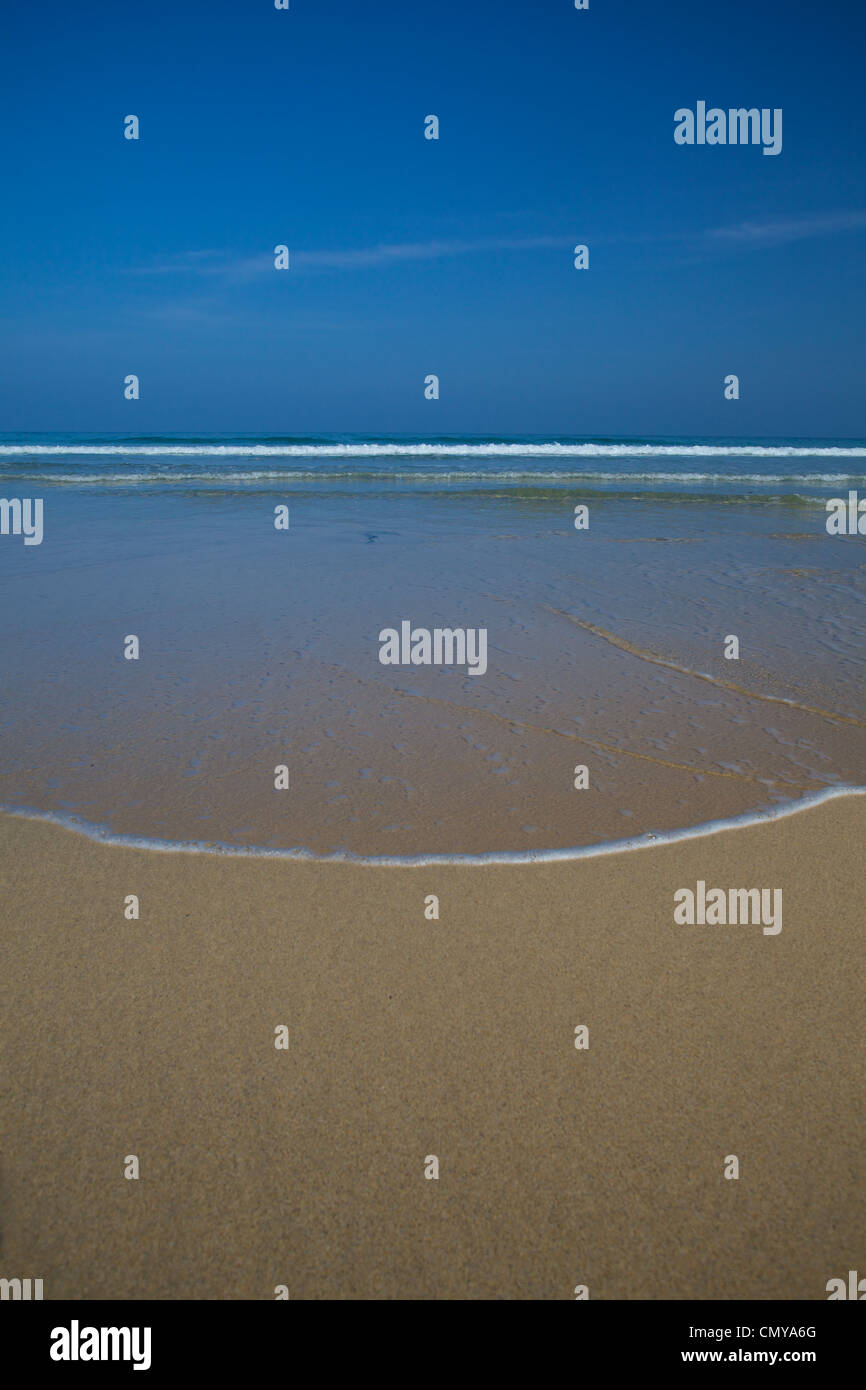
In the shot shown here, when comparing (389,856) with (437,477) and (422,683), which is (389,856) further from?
(437,477)

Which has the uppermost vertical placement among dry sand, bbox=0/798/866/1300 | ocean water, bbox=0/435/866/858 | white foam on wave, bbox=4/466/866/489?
white foam on wave, bbox=4/466/866/489

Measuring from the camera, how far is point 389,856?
9.61ft

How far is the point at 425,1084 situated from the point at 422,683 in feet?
10.0

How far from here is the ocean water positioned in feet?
10.8

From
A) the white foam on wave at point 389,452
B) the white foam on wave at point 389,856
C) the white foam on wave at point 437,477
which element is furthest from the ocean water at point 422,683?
the white foam on wave at point 389,452

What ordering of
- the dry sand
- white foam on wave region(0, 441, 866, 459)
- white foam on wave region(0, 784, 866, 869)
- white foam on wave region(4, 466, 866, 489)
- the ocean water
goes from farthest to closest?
white foam on wave region(0, 441, 866, 459), white foam on wave region(4, 466, 866, 489), the ocean water, white foam on wave region(0, 784, 866, 869), the dry sand

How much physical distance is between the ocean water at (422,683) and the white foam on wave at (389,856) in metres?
0.04

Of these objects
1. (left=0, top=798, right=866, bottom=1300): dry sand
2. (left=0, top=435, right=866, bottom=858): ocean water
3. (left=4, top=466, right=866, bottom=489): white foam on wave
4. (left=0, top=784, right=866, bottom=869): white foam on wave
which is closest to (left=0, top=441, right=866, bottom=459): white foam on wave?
(left=4, top=466, right=866, bottom=489): white foam on wave

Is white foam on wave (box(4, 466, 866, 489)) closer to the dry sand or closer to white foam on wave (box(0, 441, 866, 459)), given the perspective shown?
white foam on wave (box(0, 441, 866, 459))

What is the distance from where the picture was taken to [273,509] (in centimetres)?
1389

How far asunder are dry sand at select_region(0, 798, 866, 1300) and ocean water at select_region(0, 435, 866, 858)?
18.5 inches

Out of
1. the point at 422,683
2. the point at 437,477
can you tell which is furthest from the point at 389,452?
the point at 422,683
